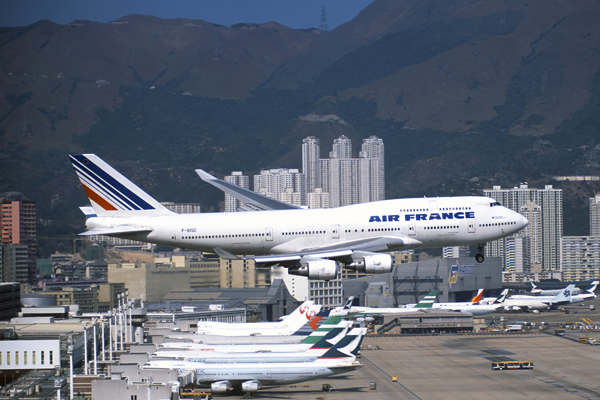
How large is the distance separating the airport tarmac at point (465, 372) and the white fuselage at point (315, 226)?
28247 millimetres

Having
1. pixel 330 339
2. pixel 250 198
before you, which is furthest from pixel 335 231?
pixel 330 339

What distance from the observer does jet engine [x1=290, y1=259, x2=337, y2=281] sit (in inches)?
2260

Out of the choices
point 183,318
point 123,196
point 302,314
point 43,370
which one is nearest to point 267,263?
point 123,196

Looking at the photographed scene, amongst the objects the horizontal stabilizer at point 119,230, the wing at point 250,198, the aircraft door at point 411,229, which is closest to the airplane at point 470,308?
the wing at point 250,198

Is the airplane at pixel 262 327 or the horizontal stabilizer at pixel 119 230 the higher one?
the horizontal stabilizer at pixel 119 230

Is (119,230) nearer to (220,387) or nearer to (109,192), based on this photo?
(109,192)

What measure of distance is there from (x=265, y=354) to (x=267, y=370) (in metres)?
2.77

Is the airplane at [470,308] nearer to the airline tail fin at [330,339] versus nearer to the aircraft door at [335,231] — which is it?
the airline tail fin at [330,339]

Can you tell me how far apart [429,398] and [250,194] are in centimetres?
3007

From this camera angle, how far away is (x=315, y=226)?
61.0 meters

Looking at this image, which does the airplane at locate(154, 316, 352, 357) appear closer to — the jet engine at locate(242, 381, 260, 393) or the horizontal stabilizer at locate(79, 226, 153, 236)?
the jet engine at locate(242, 381, 260, 393)

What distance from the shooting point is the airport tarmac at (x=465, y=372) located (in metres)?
88.6

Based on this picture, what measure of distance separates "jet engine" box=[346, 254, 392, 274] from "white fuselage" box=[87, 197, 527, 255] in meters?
2.97

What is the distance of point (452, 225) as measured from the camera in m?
63.2
